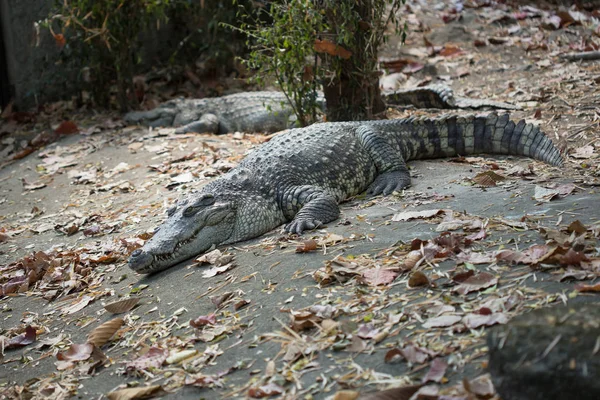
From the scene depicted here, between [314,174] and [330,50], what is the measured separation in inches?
70.9

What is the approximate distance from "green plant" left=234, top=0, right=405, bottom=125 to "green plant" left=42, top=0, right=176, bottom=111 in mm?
3363

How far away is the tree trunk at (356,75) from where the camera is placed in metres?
7.03

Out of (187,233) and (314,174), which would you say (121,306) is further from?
(314,174)

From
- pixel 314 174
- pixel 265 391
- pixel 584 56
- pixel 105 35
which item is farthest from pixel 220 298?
pixel 584 56

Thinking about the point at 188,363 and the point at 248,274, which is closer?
the point at 188,363

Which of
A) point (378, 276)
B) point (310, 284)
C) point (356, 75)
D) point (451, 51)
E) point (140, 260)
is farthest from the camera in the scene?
point (451, 51)

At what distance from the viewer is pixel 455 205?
496cm

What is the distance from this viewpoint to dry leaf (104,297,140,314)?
4.56 m

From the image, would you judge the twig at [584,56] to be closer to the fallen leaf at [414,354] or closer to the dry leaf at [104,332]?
the fallen leaf at [414,354]

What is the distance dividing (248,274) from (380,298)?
1193 mm

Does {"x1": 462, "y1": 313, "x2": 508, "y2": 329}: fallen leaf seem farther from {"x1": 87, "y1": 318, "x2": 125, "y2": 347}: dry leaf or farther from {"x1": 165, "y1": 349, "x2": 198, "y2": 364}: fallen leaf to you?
{"x1": 87, "y1": 318, "x2": 125, "y2": 347}: dry leaf

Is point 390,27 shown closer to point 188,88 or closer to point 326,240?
point 188,88

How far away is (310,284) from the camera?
13.3 feet

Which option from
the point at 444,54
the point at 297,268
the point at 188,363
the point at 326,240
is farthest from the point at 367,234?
the point at 444,54
